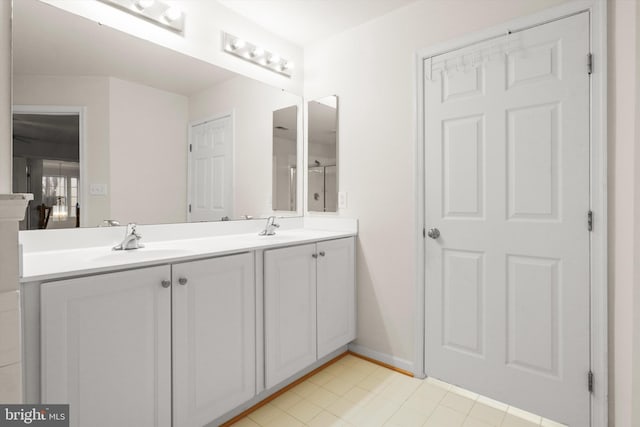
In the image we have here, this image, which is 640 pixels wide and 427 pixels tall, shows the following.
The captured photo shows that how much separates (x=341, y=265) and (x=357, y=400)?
794 mm

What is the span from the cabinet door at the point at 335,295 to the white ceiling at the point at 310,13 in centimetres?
152

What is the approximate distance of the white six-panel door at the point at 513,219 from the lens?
60.2 inches

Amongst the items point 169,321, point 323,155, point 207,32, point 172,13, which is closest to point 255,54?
point 207,32

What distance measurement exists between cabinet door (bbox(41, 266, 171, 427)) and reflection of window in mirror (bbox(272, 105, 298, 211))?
53.3 inches

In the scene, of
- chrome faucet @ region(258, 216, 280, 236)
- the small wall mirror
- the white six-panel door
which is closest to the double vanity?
chrome faucet @ region(258, 216, 280, 236)

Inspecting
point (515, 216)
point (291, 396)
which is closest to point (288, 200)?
point (291, 396)

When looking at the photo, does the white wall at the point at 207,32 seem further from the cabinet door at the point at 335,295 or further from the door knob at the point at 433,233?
the door knob at the point at 433,233

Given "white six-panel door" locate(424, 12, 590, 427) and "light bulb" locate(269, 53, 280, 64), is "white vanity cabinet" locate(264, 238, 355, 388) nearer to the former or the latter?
"white six-panel door" locate(424, 12, 590, 427)

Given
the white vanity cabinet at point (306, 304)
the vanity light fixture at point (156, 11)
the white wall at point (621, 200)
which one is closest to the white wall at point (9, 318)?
the white vanity cabinet at point (306, 304)

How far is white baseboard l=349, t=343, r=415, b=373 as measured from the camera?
209 centimetres

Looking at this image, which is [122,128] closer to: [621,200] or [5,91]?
[5,91]

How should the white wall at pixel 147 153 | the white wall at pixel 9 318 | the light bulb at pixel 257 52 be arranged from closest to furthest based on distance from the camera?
the white wall at pixel 9 318
the white wall at pixel 147 153
the light bulb at pixel 257 52

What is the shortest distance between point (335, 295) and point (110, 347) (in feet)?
4.29

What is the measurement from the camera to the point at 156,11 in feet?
5.79
